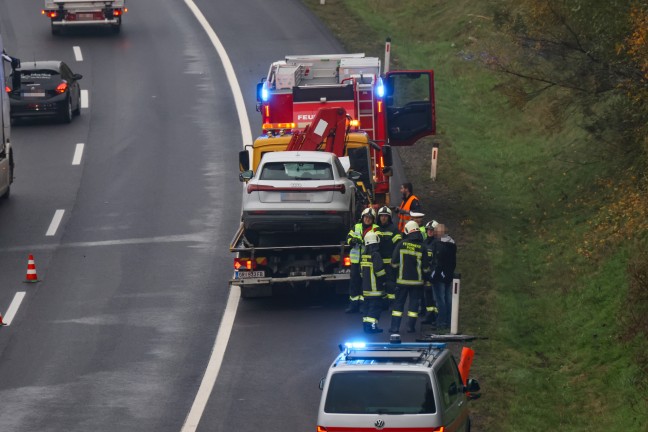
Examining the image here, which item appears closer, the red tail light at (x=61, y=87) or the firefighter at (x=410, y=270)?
the firefighter at (x=410, y=270)

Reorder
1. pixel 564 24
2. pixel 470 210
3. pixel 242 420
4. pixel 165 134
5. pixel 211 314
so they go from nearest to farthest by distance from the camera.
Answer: pixel 242 420
pixel 211 314
pixel 564 24
pixel 470 210
pixel 165 134

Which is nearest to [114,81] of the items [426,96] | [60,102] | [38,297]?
[60,102]

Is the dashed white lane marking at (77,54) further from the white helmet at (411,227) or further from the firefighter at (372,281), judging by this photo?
the white helmet at (411,227)

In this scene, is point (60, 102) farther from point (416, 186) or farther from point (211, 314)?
point (211, 314)

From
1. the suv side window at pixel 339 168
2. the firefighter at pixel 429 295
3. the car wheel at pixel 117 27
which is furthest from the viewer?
the car wheel at pixel 117 27

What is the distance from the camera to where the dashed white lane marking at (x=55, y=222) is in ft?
98.9

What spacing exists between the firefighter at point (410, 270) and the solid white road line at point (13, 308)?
6.58 meters

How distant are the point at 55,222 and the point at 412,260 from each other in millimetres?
10965

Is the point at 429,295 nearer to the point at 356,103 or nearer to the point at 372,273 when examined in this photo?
the point at 372,273

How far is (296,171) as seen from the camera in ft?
81.6

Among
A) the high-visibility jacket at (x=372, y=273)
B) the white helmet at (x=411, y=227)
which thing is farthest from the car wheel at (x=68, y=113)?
the white helmet at (x=411, y=227)

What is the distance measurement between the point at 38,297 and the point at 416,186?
10.4m

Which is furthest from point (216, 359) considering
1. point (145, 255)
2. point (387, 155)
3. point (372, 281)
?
point (387, 155)

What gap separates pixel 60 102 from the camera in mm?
38938
